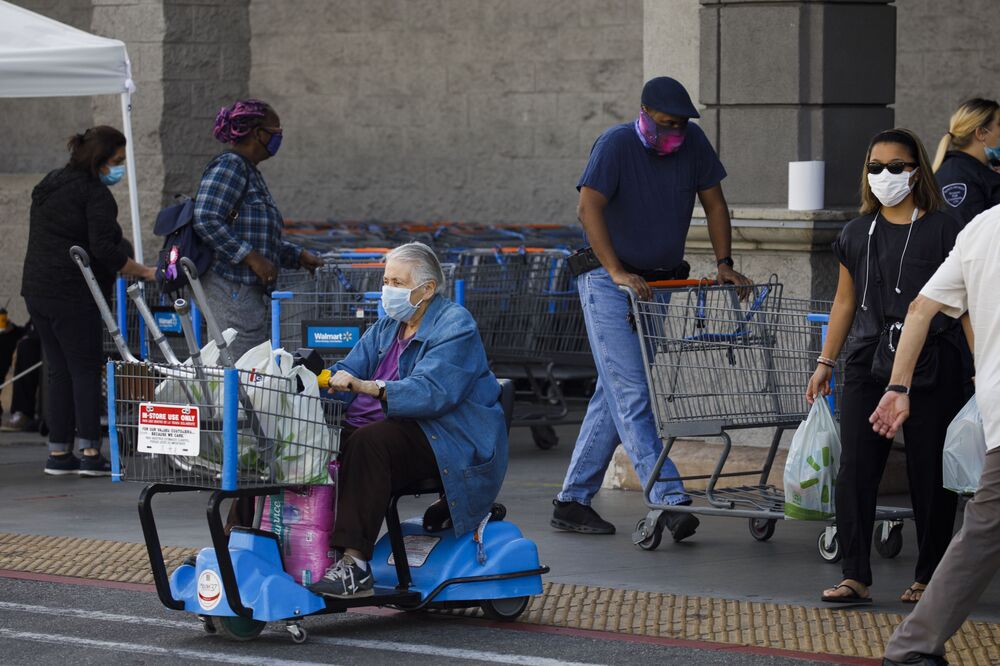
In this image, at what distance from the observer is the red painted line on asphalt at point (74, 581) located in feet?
24.6

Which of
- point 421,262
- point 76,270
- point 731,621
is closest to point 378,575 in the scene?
point 421,262

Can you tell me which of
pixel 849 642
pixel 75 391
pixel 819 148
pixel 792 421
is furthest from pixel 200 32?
pixel 849 642

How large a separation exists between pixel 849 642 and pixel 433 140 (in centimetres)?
1329

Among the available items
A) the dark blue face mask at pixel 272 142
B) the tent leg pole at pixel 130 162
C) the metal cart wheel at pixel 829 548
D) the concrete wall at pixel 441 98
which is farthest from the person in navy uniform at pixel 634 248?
the concrete wall at pixel 441 98

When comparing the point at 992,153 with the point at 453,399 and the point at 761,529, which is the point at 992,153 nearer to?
the point at 761,529

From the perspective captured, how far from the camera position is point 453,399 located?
6477 mm

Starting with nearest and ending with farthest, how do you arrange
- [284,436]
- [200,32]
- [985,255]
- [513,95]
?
1. [985,255]
2. [284,436]
3. [200,32]
4. [513,95]

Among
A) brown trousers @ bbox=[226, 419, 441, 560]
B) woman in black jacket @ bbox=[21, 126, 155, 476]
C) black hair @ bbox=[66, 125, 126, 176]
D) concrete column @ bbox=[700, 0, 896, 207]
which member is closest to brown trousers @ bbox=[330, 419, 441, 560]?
brown trousers @ bbox=[226, 419, 441, 560]

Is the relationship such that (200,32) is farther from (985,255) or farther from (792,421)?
(985,255)

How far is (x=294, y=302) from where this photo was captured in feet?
33.6

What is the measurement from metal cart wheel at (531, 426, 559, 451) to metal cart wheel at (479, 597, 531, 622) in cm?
570

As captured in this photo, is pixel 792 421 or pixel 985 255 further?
pixel 792 421

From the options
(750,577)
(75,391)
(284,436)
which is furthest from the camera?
(75,391)

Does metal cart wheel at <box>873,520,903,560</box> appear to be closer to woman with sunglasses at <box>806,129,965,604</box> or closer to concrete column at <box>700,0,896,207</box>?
woman with sunglasses at <box>806,129,965,604</box>
